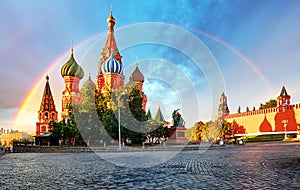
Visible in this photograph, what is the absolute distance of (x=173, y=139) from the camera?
49031 millimetres

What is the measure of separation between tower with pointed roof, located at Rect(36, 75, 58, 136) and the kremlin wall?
52656 mm

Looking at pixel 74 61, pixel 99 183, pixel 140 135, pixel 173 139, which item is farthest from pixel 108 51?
pixel 99 183

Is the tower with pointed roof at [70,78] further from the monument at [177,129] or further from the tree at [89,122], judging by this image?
the tree at [89,122]

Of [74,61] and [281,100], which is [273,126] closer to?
[281,100]

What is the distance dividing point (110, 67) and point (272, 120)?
137ft

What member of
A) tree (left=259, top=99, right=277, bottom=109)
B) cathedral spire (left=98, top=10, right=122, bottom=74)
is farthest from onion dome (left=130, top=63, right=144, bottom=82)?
tree (left=259, top=99, right=277, bottom=109)

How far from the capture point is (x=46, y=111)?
77.7 metres

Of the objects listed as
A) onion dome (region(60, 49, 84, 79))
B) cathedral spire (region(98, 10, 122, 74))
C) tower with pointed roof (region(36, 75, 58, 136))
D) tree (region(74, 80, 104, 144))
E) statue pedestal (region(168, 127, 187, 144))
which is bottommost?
statue pedestal (region(168, 127, 187, 144))

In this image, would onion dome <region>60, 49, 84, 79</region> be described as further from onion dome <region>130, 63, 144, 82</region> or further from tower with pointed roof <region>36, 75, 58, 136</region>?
tower with pointed roof <region>36, 75, 58, 136</region>

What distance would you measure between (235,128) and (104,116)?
53.7 metres

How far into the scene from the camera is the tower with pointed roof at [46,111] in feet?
249

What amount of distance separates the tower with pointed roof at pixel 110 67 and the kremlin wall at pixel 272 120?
35.6 metres

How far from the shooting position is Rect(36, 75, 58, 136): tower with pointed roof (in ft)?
249

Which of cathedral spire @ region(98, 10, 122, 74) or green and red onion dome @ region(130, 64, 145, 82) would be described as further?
green and red onion dome @ region(130, 64, 145, 82)
